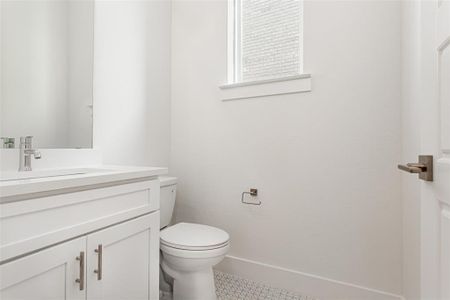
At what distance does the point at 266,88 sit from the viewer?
1795 millimetres

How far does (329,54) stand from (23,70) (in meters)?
1.70

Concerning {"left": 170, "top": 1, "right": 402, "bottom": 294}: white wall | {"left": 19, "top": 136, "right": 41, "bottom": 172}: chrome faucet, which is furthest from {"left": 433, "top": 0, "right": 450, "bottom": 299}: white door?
{"left": 19, "top": 136, "right": 41, "bottom": 172}: chrome faucet

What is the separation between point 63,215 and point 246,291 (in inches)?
51.6

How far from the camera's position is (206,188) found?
2.06 meters

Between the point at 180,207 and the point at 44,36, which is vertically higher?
the point at 44,36

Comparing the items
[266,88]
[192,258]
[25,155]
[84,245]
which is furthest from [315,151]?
[25,155]

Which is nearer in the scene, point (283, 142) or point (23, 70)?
point (23, 70)

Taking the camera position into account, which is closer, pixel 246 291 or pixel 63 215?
pixel 63 215

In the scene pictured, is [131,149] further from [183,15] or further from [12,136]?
[183,15]

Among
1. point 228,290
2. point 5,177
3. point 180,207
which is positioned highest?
point 5,177

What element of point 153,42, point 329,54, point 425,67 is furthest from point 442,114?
point 153,42

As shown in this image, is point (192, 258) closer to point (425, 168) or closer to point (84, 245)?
point (84, 245)

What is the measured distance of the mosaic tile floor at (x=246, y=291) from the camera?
1669 mm

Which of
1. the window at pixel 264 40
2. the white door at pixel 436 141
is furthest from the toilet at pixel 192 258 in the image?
the window at pixel 264 40
